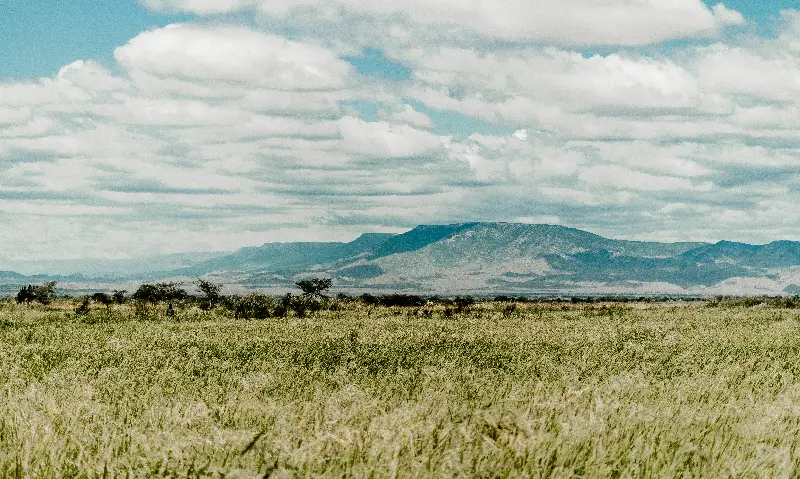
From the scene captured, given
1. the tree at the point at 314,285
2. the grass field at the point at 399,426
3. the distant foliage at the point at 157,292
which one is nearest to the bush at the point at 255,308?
the tree at the point at 314,285

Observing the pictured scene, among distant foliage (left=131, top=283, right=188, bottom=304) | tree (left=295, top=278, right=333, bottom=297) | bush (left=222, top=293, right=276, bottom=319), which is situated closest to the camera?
bush (left=222, top=293, right=276, bottom=319)

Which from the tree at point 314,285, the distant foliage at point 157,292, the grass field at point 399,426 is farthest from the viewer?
the tree at point 314,285

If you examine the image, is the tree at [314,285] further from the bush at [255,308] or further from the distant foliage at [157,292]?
the bush at [255,308]

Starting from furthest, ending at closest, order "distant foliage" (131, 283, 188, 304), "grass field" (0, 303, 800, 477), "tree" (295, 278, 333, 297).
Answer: "tree" (295, 278, 333, 297), "distant foliage" (131, 283, 188, 304), "grass field" (0, 303, 800, 477)

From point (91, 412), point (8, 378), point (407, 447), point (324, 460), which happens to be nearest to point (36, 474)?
point (324, 460)

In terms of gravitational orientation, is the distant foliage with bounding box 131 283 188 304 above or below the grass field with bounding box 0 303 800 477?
below

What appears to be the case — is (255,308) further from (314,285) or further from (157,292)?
(157,292)

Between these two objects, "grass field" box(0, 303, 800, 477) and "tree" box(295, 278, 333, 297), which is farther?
"tree" box(295, 278, 333, 297)

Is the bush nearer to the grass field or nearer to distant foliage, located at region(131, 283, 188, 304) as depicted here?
distant foliage, located at region(131, 283, 188, 304)

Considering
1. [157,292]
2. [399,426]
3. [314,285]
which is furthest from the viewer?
[314,285]

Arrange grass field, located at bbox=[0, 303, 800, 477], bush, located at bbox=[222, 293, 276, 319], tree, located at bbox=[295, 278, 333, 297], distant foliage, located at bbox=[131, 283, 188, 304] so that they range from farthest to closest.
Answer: tree, located at bbox=[295, 278, 333, 297], distant foliage, located at bbox=[131, 283, 188, 304], bush, located at bbox=[222, 293, 276, 319], grass field, located at bbox=[0, 303, 800, 477]

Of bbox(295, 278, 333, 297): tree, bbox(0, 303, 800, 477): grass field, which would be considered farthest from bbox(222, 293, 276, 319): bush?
bbox(0, 303, 800, 477): grass field

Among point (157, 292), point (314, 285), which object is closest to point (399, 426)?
point (314, 285)

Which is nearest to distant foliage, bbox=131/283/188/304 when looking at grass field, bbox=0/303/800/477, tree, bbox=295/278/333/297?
tree, bbox=295/278/333/297
